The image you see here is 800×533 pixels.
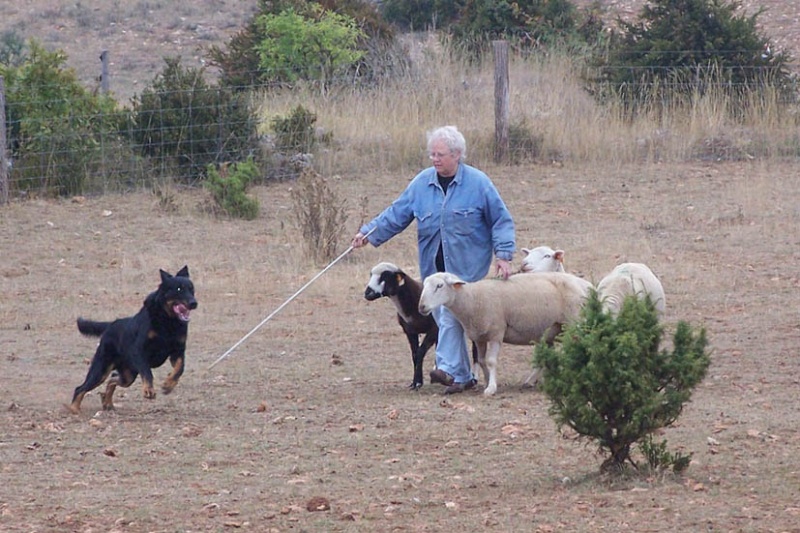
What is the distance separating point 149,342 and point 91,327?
0.67m

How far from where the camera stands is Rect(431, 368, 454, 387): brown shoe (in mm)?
10242

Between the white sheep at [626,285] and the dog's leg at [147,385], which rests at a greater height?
the white sheep at [626,285]

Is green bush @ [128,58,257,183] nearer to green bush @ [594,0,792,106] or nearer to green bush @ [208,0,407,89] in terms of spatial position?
green bush @ [208,0,407,89]

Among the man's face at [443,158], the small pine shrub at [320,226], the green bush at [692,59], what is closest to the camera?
the man's face at [443,158]

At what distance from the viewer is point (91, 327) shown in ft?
32.6

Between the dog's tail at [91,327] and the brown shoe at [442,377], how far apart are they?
2435 millimetres

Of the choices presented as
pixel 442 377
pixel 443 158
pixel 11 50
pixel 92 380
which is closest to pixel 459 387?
pixel 442 377

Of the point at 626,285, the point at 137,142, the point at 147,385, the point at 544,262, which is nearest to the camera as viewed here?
the point at 147,385

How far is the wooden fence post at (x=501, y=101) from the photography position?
21.2 meters

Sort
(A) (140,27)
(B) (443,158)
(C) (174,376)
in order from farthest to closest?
(A) (140,27), (B) (443,158), (C) (174,376)

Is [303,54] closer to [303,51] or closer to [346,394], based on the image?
[303,51]

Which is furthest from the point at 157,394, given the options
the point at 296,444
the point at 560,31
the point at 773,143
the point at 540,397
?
the point at 560,31

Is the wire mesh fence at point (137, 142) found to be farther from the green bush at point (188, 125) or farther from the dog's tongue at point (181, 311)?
the dog's tongue at point (181, 311)

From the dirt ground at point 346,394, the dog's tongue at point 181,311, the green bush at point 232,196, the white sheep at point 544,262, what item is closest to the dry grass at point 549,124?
the dirt ground at point 346,394
